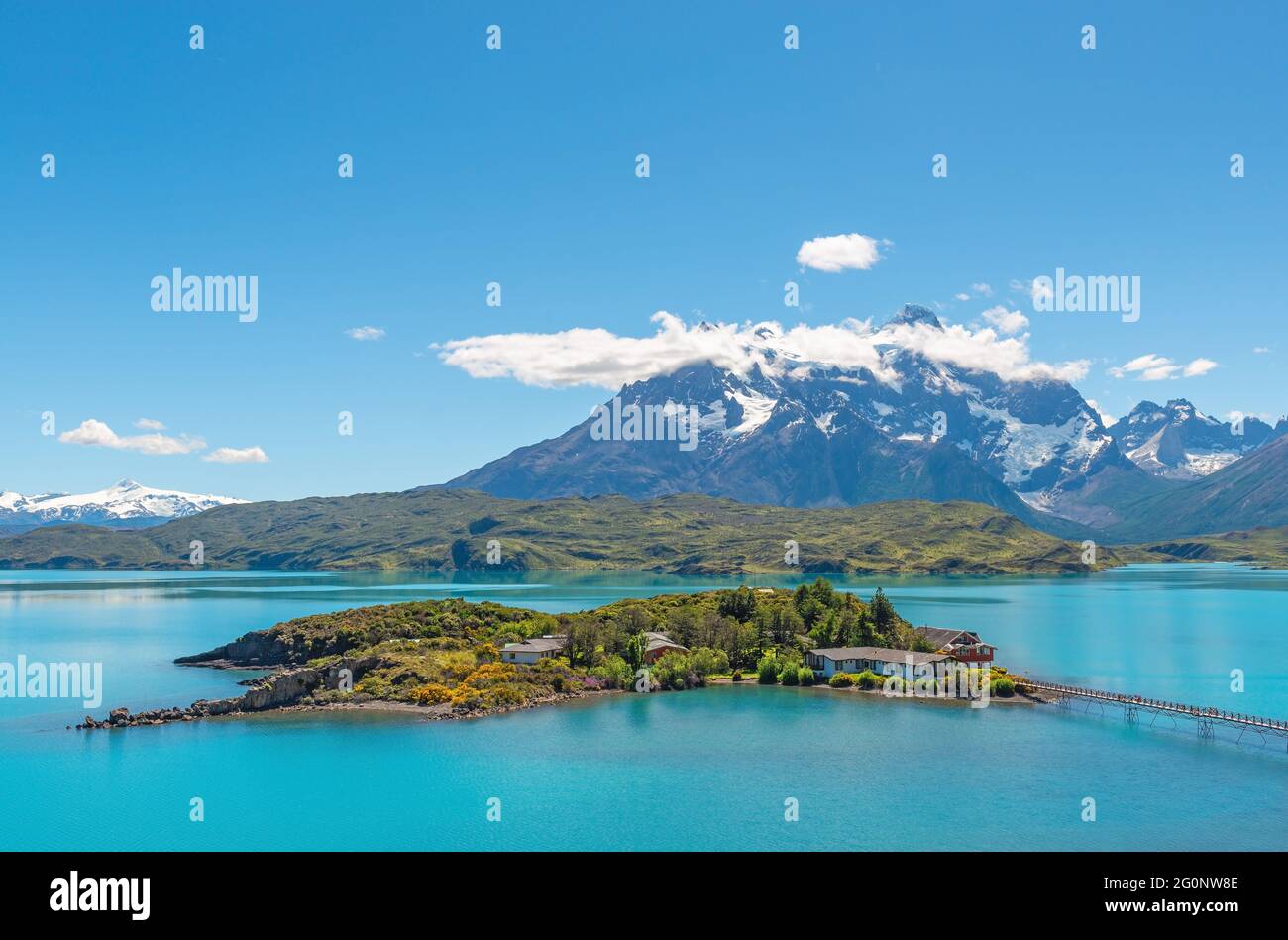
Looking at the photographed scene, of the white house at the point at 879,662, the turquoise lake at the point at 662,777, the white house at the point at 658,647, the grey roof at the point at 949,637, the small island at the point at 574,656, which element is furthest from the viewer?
the white house at the point at 658,647

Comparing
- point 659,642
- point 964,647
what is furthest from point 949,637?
point 659,642

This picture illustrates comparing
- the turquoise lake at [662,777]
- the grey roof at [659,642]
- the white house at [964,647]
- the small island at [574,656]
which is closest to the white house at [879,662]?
the small island at [574,656]

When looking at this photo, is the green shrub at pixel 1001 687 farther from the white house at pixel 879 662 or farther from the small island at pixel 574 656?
the white house at pixel 879 662

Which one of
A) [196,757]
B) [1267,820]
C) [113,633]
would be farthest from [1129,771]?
[113,633]

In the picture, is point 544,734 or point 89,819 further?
point 544,734

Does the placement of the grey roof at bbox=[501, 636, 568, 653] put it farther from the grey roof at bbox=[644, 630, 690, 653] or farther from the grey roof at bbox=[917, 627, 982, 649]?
the grey roof at bbox=[917, 627, 982, 649]

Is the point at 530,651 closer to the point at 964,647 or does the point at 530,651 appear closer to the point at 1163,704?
the point at 964,647

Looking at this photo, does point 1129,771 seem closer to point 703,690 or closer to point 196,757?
point 703,690
